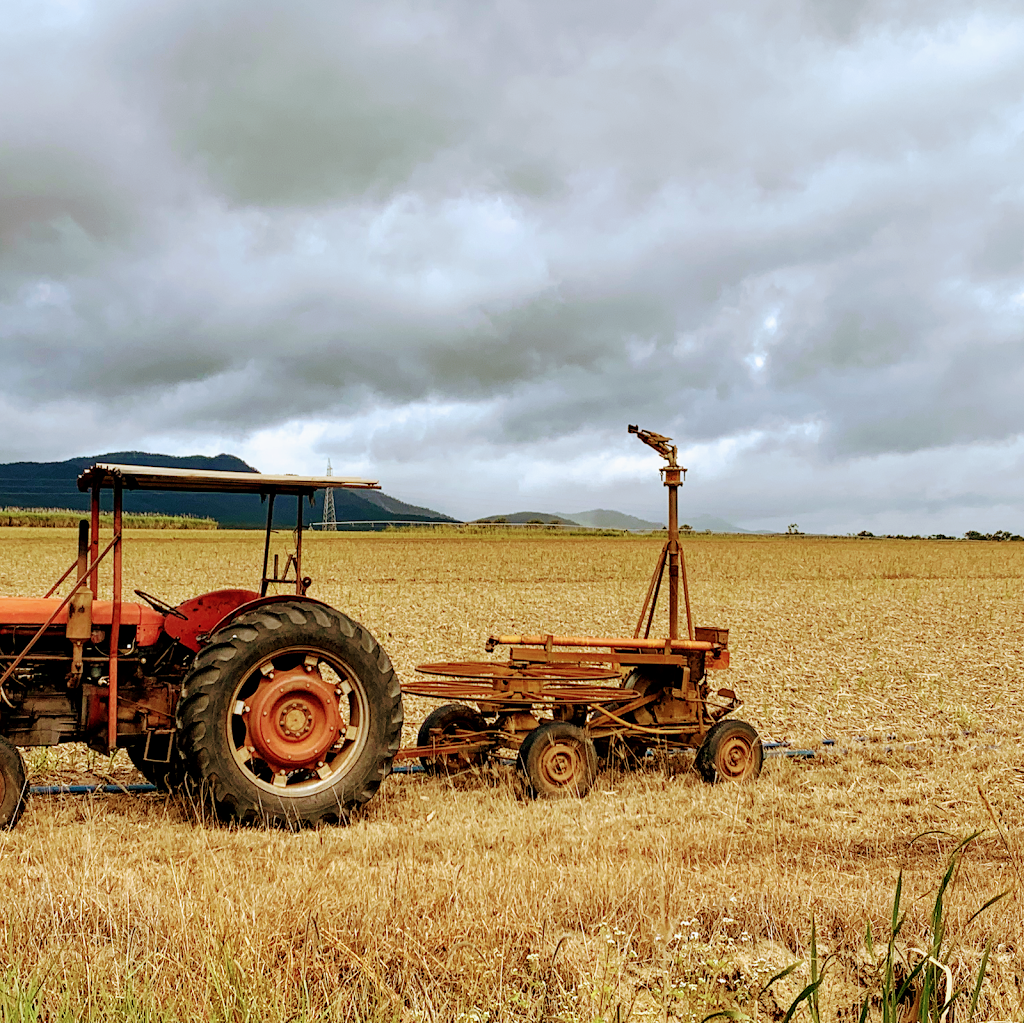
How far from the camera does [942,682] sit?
12469mm

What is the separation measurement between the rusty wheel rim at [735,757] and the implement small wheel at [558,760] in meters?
1.10

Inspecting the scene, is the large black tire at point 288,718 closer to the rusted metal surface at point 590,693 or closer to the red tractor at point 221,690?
the red tractor at point 221,690

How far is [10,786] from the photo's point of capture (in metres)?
5.32

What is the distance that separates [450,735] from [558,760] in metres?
0.90

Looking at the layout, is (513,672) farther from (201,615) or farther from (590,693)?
(201,615)

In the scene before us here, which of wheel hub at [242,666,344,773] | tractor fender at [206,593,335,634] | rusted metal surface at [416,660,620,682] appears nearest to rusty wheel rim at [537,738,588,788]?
rusted metal surface at [416,660,620,682]

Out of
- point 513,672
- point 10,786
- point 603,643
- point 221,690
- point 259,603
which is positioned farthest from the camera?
point 603,643

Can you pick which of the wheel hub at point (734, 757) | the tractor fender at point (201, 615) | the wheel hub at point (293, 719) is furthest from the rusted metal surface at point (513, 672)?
the tractor fender at point (201, 615)

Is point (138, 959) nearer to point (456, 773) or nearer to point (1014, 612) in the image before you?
point (456, 773)

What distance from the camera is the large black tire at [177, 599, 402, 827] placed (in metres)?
5.58

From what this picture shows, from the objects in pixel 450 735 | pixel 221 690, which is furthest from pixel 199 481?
pixel 450 735

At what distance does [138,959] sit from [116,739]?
111 inches

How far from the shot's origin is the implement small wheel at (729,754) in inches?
287

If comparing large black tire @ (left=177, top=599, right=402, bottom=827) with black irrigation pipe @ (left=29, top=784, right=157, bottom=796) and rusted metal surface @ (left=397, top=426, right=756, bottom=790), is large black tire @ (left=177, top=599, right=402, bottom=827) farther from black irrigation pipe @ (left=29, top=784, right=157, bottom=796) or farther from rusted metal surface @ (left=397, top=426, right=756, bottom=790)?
black irrigation pipe @ (left=29, top=784, right=157, bottom=796)
